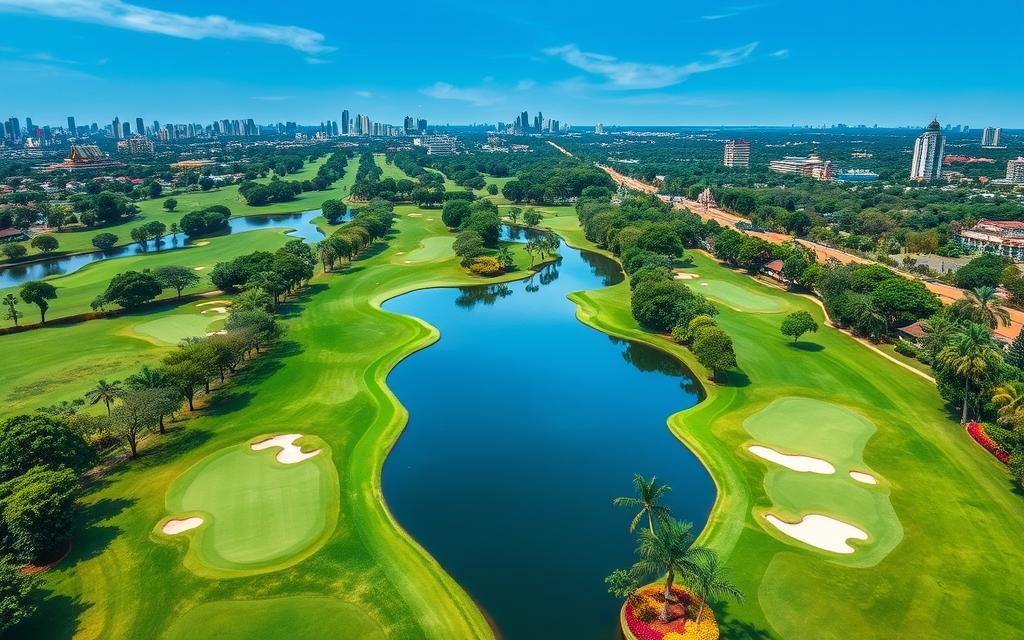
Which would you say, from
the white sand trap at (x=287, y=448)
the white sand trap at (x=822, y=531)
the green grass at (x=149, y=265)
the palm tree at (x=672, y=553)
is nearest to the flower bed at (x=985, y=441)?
the white sand trap at (x=822, y=531)

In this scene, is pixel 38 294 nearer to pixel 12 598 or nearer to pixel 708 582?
pixel 12 598

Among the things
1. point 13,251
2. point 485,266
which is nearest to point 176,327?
point 485,266

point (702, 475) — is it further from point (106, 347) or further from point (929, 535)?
point (106, 347)

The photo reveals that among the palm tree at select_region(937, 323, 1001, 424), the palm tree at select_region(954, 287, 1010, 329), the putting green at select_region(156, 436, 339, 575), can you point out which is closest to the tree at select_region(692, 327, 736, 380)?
the palm tree at select_region(937, 323, 1001, 424)

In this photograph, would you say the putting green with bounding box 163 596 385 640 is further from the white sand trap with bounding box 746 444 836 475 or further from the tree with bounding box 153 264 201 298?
the tree with bounding box 153 264 201 298

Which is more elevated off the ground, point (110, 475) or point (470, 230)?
point (470, 230)

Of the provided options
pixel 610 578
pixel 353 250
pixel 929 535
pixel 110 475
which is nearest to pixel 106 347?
pixel 110 475
